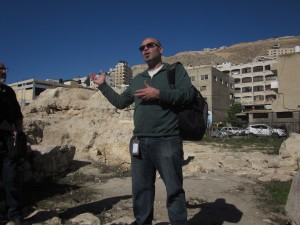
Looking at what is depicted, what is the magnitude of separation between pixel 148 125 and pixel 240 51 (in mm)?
165517

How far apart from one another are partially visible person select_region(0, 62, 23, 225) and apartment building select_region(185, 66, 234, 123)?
52.6 meters

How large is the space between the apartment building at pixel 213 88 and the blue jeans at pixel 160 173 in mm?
52706

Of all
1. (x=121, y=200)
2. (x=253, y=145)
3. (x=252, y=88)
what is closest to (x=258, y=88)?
(x=252, y=88)

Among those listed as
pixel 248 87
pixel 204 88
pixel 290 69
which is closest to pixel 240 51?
pixel 248 87

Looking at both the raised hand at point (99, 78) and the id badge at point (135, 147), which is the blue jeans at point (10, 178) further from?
the id badge at point (135, 147)

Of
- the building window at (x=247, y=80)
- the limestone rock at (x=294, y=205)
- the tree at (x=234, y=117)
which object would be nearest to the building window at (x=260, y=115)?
the tree at (x=234, y=117)

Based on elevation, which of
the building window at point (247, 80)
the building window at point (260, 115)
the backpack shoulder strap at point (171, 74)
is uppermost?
the building window at point (247, 80)

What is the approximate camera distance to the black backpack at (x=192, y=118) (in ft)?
9.58

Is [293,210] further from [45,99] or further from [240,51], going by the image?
[240,51]

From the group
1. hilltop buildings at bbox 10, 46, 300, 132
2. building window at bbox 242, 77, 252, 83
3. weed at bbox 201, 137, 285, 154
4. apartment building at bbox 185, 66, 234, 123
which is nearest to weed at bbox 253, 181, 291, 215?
weed at bbox 201, 137, 285, 154

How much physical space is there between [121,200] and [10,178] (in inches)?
74.9

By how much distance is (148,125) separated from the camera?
296cm

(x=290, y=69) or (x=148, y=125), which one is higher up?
(x=290, y=69)

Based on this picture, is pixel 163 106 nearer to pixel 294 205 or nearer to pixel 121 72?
pixel 294 205
